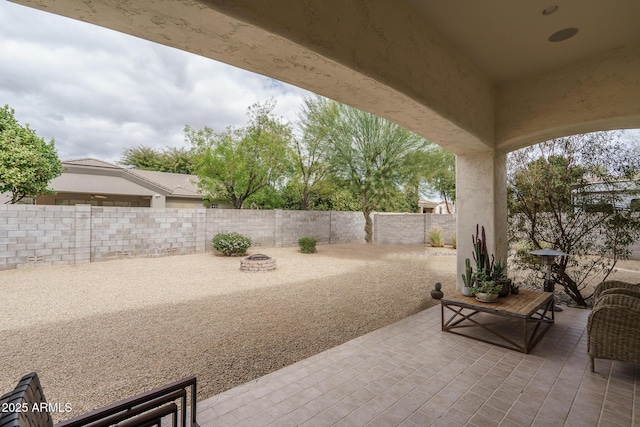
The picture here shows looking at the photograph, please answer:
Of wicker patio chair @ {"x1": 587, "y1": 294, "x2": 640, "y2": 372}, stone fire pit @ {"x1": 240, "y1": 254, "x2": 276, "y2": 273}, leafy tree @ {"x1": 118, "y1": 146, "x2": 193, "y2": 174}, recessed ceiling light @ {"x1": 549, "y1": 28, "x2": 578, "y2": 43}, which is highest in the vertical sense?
leafy tree @ {"x1": 118, "y1": 146, "x2": 193, "y2": 174}

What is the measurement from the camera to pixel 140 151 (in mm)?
24250

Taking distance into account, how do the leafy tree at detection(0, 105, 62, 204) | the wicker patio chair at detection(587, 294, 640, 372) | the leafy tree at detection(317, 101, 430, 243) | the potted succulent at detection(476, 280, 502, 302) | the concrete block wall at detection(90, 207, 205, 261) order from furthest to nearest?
the leafy tree at detection(317, 101, 430, 243) < the leafy tree at detection(0, 105, 62, 204) < the concrete block wall at detection(90, 207, 205, 261) < the potted succulent at detection(476, 280, 502, 302) < the wicker patio chair at detection(587, 294, 640, 372)

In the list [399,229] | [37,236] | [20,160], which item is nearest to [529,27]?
[37,236]

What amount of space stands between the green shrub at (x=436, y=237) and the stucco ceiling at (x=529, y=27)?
9.26 m

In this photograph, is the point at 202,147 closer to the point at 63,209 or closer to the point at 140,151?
the point at 63,209

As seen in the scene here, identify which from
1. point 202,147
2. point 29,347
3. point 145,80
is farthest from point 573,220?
point 145,80

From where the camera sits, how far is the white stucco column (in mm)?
4098

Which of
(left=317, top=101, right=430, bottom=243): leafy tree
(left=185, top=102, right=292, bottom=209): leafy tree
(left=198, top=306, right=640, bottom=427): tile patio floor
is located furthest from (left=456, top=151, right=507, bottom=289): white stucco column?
(left=185, top=102, right=292, bottom=209): leafy tree

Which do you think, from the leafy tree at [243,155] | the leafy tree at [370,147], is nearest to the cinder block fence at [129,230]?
the leafy tree at [243,155]

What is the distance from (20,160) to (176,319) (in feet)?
31.0

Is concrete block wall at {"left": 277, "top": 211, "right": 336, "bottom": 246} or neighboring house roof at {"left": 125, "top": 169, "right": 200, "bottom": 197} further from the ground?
neighboring house roof at {"left": 125, "top": 169, "right": 200, "bottom": 197}

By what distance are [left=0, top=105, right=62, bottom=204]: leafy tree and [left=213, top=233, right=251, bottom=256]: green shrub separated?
6.22 metres

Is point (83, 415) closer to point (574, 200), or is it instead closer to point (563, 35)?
point (563, 35)

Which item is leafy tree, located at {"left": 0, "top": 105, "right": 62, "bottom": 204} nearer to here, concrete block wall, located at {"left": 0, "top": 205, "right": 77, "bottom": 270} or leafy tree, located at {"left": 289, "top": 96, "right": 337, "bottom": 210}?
concrete block wall, located at {"left": 0, "top": 205, "right": 77, "bottom": 270}
